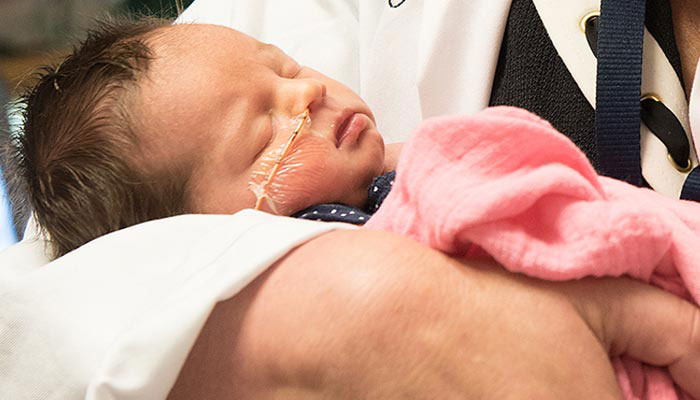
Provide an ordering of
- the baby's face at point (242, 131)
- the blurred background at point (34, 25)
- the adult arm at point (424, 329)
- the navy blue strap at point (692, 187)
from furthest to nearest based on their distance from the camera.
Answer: the blurred background at point (34, 25) → the baby's face at point (242, 131) → the navy blue strap at point (692, 187) → the adult arm at point (424, 329)

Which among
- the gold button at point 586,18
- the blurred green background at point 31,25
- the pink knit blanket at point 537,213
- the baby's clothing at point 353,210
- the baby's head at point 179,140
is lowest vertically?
the blurred green background at point 31,25

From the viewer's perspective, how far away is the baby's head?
0.87 m

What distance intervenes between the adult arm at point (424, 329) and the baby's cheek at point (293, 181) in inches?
11.2

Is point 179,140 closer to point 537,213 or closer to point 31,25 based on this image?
point 537,213

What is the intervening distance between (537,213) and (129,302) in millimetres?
324

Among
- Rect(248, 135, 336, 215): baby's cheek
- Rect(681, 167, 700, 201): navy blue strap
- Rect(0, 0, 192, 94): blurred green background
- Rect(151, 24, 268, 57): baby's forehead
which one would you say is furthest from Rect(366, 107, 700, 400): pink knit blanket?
Rect(0, 0, 192, 94): blurred green background

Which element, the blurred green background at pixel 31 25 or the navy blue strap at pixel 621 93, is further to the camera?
the blurred green background at pixel 31 25

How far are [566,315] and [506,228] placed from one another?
0.07 meters

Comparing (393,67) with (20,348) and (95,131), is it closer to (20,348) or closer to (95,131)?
(95,131)

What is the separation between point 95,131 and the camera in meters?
0.88

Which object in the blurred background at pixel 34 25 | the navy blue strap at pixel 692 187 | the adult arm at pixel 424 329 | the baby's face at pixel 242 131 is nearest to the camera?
the adult arm at pixel 424 329

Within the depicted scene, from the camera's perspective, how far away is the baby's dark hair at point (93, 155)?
0.86 meters

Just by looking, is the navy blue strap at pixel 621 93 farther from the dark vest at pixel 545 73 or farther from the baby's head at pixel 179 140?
the baby's head at pixel 179 140

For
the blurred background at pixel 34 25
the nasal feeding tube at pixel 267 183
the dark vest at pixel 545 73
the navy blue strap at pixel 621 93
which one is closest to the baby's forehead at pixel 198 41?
the nasal feeding tube at pixel 267 183
